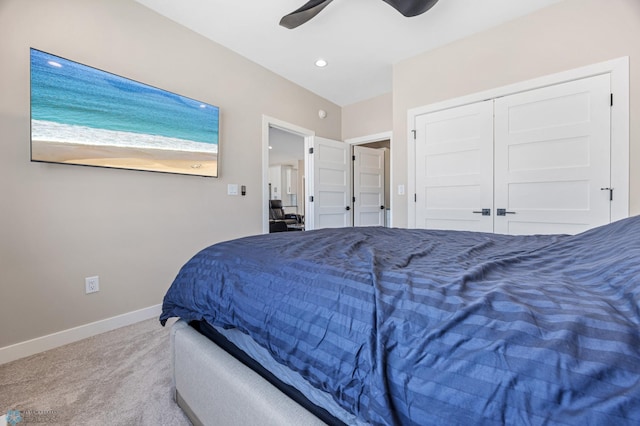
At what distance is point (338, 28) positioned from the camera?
2619mm

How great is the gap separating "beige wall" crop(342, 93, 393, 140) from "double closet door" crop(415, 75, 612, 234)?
3.42ft

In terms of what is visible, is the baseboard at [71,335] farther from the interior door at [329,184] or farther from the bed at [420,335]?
the interior door at [329,184]

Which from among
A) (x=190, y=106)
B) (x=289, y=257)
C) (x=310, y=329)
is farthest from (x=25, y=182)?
(x=310, y=329)

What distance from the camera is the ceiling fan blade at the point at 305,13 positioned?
2027mm

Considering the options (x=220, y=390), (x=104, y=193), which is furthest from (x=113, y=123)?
(x=220, y=390)

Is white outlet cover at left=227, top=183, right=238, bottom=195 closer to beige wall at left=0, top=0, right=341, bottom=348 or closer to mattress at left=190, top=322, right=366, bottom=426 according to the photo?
beige wall at left=0, top=0, right=341, bottom=348

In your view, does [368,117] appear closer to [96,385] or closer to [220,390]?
[220,390]

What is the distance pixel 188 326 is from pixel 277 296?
71 centimetres

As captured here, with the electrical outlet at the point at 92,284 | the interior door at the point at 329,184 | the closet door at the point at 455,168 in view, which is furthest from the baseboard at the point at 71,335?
the closet door at the point at 455,168

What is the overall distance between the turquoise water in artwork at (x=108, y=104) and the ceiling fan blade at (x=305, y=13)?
3.65 feet

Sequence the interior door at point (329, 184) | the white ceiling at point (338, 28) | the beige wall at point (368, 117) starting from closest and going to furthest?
the white ceiling at point (338, 28)
the interior door at point (329, 184)
the beige wall at point (368, 117)

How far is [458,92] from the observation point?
9.32 feet

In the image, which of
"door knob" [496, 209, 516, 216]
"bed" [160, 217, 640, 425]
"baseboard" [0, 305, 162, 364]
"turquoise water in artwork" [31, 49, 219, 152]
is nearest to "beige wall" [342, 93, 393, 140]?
"door knob" [496, 209, 516, 216]

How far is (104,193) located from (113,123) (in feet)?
1.81
